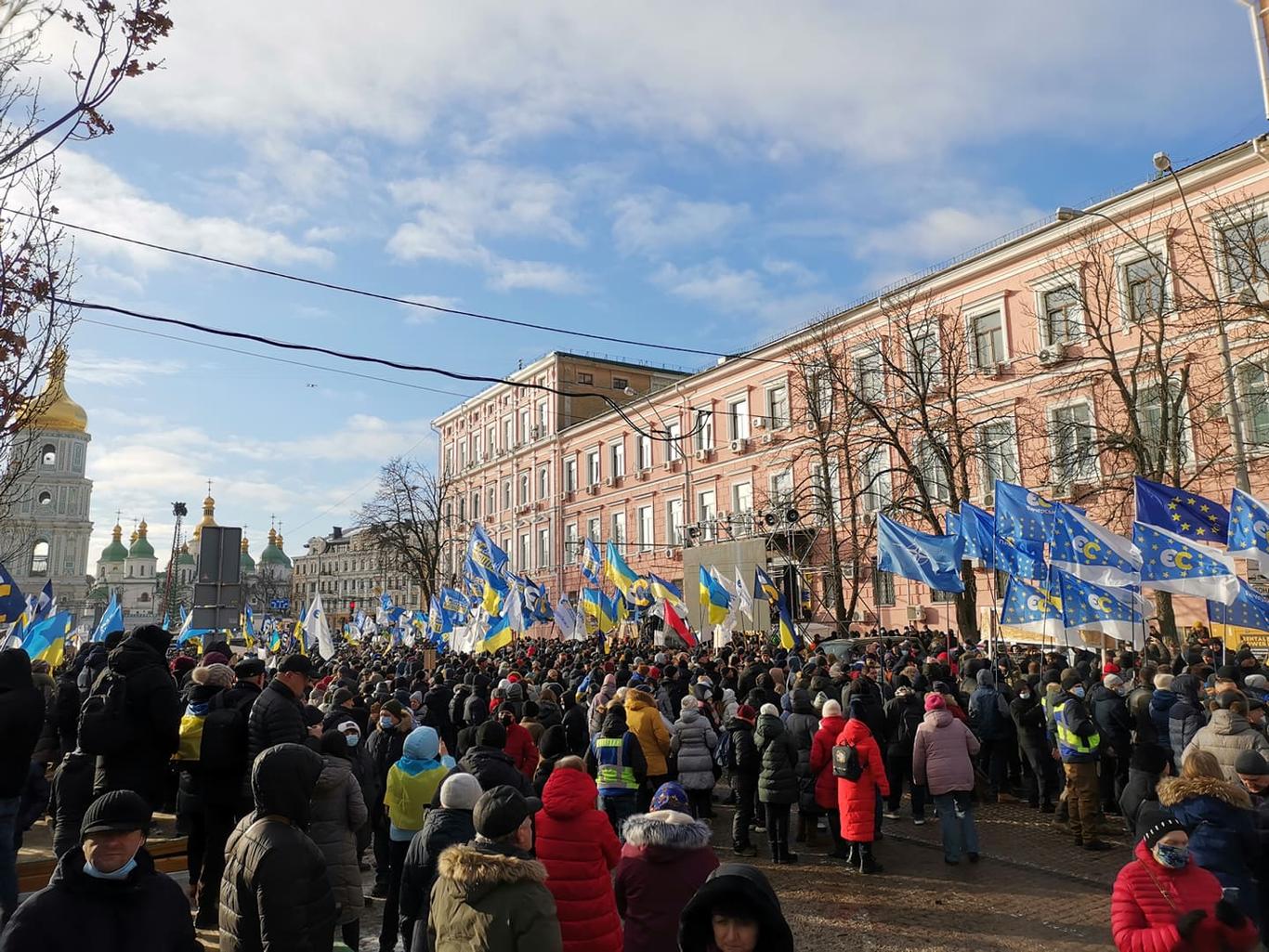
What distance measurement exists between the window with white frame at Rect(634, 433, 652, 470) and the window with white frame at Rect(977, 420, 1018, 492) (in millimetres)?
19880

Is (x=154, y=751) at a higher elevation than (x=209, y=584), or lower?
lower

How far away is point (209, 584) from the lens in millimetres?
9906

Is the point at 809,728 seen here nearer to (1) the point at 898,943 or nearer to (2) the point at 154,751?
(1) the point at 898,943

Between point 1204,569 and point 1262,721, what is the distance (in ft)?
11.2

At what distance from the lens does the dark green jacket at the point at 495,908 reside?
354cm

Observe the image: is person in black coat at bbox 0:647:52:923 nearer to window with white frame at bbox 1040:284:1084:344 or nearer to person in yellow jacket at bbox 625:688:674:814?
person in yellow jacket at bbox 625:688:674:814

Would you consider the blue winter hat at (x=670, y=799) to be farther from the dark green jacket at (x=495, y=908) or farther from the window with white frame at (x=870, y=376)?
the window with white frame at (x=870, y=376)

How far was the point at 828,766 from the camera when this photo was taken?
9438 mm

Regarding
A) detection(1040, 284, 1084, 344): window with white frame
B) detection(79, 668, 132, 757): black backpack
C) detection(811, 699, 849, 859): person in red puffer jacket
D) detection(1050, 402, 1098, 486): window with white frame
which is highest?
detection(1040, 284, 1084, 344): window with white frame

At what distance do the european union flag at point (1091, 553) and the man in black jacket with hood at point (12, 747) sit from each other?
38.6 feet

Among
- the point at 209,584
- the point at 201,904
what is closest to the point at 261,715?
the point at 201,904

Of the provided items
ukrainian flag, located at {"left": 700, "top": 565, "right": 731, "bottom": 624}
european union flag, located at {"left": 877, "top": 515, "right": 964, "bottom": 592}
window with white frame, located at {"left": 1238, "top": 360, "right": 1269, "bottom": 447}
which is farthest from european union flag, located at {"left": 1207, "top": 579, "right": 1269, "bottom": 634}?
ukrainian flag, located at {"left": 700, "top": 565, "right": 731, "bottom": 624}

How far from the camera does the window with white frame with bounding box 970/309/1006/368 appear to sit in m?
30.1

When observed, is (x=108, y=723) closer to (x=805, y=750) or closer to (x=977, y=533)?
(x=805, y=750)
